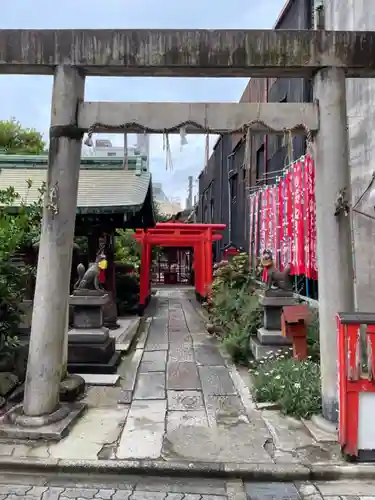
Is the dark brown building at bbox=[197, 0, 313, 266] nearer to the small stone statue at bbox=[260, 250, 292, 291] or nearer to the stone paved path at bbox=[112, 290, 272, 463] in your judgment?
the small stone statue at bbox=[260, 250, 292, 291]

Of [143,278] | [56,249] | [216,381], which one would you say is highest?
[56,249]

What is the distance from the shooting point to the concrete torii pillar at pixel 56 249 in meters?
5.55

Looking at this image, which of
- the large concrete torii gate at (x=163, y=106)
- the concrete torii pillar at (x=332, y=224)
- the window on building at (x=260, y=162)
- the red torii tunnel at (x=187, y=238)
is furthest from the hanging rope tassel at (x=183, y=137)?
the red torii tunnel at (x=187, y=238)

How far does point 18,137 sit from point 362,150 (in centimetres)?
2200

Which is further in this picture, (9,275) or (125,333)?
(125,333)

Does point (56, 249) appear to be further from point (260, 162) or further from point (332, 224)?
point (260, 162)

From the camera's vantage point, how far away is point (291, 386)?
609 centimetres

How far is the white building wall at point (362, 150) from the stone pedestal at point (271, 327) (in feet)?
4.38

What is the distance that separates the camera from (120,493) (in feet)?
13.5

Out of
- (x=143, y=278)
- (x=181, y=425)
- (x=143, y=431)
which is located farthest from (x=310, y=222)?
(x=143, y=278)

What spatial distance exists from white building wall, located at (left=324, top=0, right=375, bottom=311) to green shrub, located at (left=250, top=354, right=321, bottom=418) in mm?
1842

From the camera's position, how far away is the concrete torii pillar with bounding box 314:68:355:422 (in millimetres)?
5473

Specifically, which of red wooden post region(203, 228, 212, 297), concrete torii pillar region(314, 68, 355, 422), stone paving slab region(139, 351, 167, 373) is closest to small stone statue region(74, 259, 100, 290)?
stone paving slab region(139, 351, 167, 373)

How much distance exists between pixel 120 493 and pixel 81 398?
2593 mm
